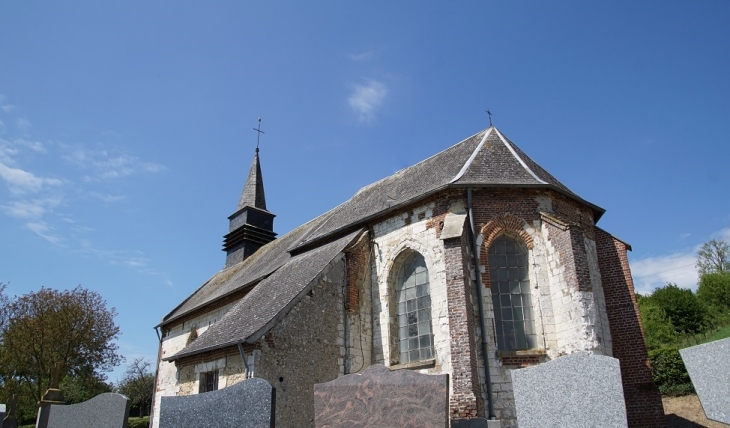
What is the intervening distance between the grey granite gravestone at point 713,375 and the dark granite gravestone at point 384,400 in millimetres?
2605

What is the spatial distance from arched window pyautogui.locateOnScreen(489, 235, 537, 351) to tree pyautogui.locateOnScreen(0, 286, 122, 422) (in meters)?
22.9

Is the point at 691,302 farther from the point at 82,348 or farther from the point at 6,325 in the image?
the point at 6,325

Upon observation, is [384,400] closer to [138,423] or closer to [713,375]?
[713,375]

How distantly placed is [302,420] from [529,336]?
4793 millimetres

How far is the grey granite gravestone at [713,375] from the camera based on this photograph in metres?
5.05

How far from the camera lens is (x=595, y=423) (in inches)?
201

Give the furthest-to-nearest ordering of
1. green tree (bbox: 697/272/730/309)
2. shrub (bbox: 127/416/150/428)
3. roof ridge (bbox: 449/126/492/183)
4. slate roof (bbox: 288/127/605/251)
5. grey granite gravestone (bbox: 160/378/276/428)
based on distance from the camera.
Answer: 1. green tree (bbox: 697/272/730/309)
2. shrub (bbox: 127/416/150/428)
3. roof ridge (bbox: 449/126/492/183)
4. slate roof (bbox: 288/127/605/251)
5. grey granite gravestone (bbox: 160/378/276/428)

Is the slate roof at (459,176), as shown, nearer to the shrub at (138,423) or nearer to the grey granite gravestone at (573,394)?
the grey granite gravestone at (573,394)

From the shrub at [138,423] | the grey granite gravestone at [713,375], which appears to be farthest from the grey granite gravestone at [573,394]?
the shrub at [138,423]

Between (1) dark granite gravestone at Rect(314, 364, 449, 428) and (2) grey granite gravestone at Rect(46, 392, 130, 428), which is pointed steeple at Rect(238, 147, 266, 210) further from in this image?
(1) dark granite gravestone at Rect(314, 364, 449, 428)

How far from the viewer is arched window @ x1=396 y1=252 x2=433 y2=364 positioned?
1120cm

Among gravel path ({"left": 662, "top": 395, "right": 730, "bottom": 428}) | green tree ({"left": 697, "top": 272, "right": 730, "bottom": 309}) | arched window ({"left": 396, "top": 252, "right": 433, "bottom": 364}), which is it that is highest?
green tree ({"left": 697, "top": 272, "right": 730, "bottom": 309})

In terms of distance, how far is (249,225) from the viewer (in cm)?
2403

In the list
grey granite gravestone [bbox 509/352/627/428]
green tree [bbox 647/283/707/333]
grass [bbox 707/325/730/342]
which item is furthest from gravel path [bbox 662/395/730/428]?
green tree [bbox 647/283/707/333]
